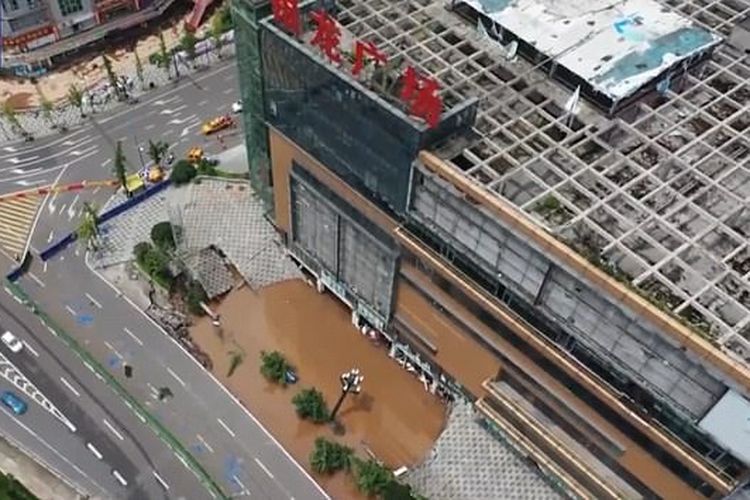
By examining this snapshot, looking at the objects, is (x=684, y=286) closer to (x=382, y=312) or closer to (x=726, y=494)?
(x=726, y=494)

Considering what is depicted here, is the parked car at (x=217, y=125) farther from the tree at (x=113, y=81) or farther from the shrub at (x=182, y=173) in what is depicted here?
the tree at (x=113, y=81)

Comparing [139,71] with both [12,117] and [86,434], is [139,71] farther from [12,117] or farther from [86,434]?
[86,434]

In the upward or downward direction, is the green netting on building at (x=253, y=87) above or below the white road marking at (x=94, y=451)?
above

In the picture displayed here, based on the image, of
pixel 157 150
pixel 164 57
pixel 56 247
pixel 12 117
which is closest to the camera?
pixel 56 247

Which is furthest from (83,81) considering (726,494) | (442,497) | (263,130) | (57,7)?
(726,494)

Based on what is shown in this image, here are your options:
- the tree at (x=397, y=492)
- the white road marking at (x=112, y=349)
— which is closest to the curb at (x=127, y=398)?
the white road marking at (x=112, y=349)

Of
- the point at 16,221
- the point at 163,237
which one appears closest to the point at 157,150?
the point at 163,237
